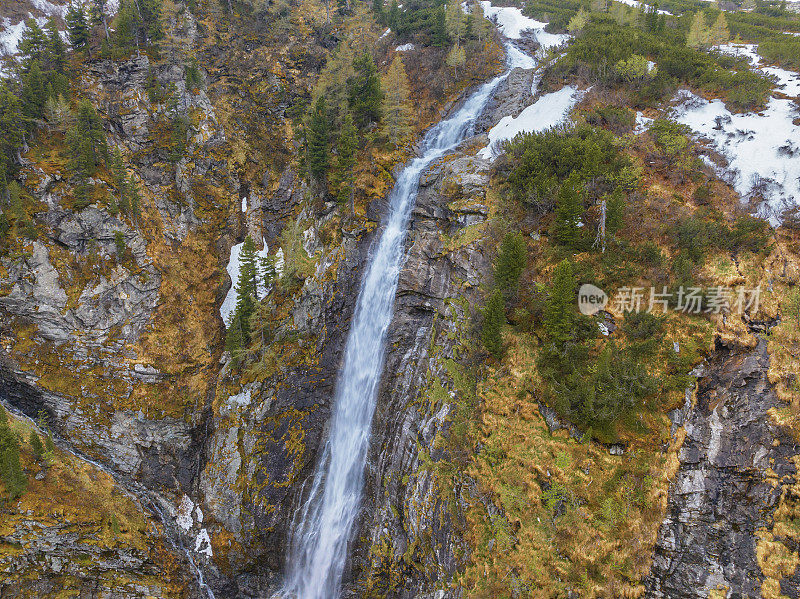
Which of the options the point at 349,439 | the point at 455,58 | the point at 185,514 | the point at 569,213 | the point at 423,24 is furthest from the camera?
the point at 423,24

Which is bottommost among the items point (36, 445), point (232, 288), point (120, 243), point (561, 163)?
point (36, 445)

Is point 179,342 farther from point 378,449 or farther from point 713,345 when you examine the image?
point 713,345

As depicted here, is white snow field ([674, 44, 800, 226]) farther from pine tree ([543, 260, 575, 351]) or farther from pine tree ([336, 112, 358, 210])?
pine tree ([336, 112, 358, 210])

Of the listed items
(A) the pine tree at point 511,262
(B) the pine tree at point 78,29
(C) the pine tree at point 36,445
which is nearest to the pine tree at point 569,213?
(A) the pine tree at point 511,262

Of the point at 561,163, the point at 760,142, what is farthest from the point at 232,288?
the point at 760,142

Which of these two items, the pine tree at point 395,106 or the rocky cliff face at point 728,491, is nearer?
the rocky cliff face at point 728,491

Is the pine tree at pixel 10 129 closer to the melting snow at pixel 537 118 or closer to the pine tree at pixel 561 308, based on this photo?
the melting snow at pixel 537 118

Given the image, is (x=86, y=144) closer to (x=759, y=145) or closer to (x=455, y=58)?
(x=455, y=58)
